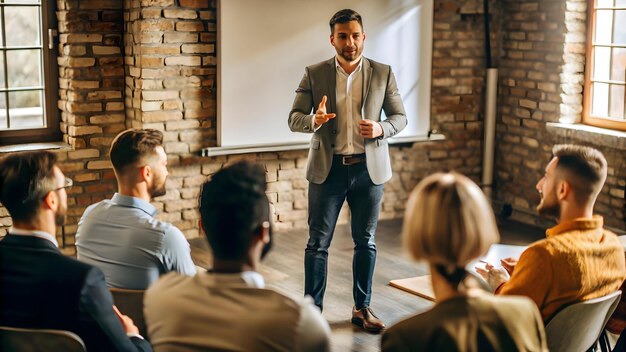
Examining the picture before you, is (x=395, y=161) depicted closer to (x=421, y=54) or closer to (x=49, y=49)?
(x=421, y=54)

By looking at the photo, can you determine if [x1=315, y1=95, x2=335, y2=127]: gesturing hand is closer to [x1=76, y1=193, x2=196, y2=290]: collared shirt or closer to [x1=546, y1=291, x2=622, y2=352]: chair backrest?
[x1=76, y1=193, x2=196, y2=290]: collared shirt

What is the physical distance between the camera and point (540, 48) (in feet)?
24.6

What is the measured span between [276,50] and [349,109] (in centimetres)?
226

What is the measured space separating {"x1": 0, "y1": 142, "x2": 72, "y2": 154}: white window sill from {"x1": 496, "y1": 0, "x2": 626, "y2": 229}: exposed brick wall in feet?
12.6

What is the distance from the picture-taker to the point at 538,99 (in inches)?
297

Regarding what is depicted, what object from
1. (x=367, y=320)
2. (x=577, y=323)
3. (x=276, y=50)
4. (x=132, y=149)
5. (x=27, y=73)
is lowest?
(x=367, y=320)

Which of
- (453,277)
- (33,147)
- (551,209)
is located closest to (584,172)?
(551,209)

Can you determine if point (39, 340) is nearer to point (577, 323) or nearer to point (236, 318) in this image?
point (236, 318)

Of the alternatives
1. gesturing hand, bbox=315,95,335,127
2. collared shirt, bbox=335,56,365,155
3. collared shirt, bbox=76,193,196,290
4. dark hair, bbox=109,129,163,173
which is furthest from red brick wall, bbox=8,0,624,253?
collared shirt, bbox=76,193,196,290

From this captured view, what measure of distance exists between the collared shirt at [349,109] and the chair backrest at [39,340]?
2429 millimetres

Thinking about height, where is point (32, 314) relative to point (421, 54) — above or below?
below

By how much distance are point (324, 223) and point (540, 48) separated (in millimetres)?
3652

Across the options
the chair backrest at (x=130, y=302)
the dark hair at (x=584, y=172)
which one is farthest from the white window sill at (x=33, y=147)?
the dark hair at (x=584, y=172)

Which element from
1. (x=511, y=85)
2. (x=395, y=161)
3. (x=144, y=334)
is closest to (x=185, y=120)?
(x=395, y=161)
